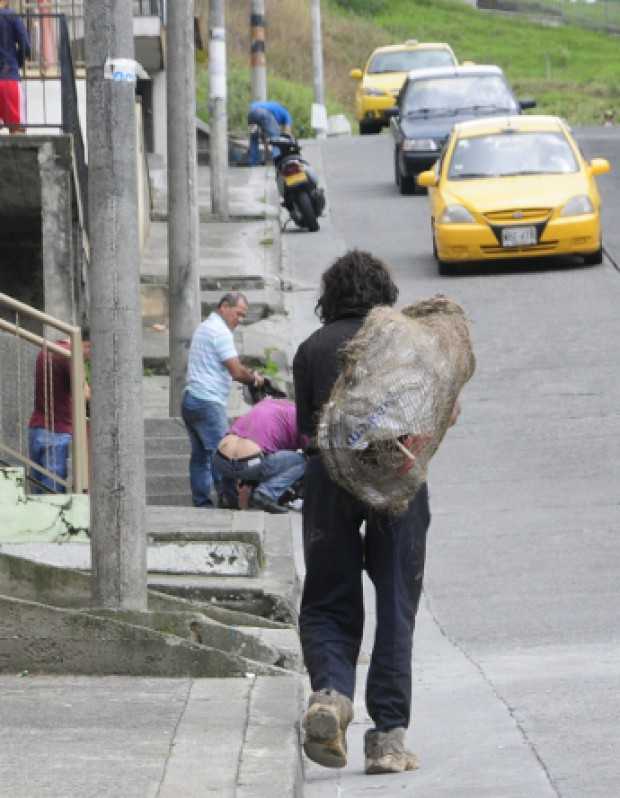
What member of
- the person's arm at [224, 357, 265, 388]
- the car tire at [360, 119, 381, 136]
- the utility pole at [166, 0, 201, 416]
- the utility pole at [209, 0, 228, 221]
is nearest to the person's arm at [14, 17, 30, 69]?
the utility pole at [166, 0, 201, 416]

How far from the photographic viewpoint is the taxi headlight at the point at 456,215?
22562 millimetres

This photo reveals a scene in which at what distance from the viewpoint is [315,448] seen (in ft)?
23.8

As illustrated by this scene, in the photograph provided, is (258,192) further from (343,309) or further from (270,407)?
(343,309)

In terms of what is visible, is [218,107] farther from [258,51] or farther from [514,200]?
[258,51]

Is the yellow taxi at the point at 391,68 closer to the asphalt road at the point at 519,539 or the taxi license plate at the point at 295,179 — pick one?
the asphalt road at the point at 519,539

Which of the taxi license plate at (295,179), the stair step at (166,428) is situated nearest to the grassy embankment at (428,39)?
the taxi license plate at (295,179)

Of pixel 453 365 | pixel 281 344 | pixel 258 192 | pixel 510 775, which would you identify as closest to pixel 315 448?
pixel 453 365

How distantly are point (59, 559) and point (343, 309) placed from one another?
13.0 feet

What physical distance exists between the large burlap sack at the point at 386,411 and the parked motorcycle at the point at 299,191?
60.6ft

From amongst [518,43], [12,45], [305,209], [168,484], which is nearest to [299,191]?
[305,209]

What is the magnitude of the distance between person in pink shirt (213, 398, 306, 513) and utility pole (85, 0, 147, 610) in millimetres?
5899

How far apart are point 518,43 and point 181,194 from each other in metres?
58.7

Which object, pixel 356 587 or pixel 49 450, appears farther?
pixel 49 450

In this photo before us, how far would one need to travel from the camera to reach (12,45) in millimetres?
17891
